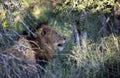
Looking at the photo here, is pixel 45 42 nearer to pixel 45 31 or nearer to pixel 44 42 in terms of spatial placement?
pixel 44 42

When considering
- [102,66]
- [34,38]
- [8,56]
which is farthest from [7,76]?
[102,66]

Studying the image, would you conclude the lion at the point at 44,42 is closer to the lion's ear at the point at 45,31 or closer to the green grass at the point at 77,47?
the lion's ear at the point at 45,31

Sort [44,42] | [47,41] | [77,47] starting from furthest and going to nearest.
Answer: [77,47], [47,41], [44,42]

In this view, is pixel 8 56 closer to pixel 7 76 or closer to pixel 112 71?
pixel 7 76

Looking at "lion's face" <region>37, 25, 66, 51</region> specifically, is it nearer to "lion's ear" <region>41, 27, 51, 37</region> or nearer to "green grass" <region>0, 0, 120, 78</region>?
"lion's ear" <region>41, 27, 51, 37</region>

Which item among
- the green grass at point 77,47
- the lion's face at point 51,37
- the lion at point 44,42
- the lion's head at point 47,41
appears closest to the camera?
the lion at point 44,42

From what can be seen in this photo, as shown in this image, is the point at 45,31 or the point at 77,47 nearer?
the point at 45,31

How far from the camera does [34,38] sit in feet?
17.5

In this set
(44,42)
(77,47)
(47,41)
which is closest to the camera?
(44,42)

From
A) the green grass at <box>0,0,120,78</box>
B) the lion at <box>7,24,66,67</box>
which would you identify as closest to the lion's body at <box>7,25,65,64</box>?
the lion at <box>7,24,66,67</box>

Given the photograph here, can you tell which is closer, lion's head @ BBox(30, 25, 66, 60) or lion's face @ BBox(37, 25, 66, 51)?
lion's head @ BBox(30, 25, 66, 60)

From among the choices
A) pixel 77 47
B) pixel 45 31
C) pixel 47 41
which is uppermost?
pixel 45 31

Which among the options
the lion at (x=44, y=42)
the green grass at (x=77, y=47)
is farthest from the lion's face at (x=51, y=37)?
the green grass at (x=77, y=47)

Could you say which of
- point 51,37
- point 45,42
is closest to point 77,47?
point 51,37
